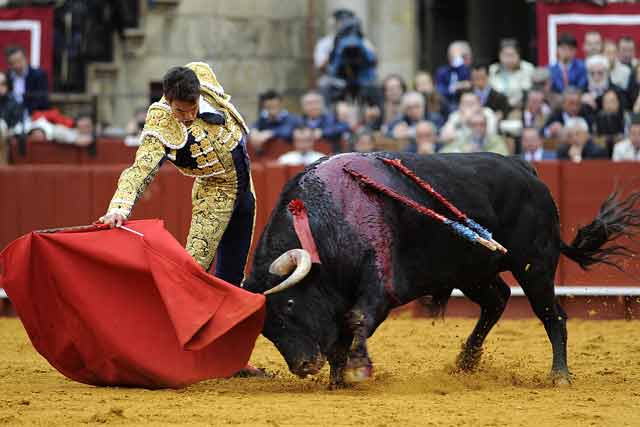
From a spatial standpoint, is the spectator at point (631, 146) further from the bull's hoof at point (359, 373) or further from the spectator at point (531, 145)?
the bull's hoof at point (359, 373)

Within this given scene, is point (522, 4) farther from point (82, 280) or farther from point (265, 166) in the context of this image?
point (82, 280)

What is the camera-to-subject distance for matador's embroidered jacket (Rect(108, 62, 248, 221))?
6309 millimetres

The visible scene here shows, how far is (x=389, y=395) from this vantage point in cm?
624

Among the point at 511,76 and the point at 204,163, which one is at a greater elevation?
the point at 511,76

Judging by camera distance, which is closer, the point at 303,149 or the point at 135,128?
the point at 303,149

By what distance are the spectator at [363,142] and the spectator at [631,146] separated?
1.75 m

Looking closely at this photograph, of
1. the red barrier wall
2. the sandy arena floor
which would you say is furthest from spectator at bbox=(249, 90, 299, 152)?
the sandy arena floor

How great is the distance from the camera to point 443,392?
21.0ft

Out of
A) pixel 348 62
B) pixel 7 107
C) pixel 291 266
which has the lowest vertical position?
pixel 291 266

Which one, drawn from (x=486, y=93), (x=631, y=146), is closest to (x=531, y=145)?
(x=631, y=146)

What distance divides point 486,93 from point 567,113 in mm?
737

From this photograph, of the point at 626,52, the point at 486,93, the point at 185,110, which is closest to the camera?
the point at 185,110

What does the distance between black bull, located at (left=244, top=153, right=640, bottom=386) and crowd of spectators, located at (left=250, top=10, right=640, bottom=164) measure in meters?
3.68

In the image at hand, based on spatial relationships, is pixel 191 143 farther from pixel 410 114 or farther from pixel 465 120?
pixel 410 114
